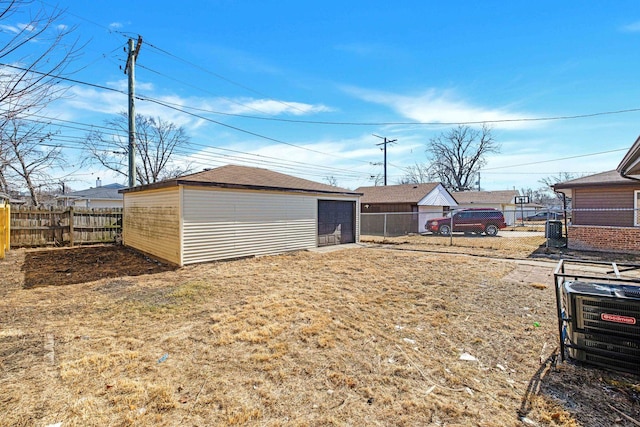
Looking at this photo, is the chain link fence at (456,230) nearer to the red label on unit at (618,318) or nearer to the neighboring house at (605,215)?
the neighboring house at (605,215)

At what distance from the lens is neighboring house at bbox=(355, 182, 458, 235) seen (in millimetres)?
20453

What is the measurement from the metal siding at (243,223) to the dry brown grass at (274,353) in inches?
97.0

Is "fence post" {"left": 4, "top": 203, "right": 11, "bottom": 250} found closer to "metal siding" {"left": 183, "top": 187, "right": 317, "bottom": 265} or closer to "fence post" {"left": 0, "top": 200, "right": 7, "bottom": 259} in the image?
"fence post" {"left": 0, "top": 200, "right": 7, "bottom": 259}

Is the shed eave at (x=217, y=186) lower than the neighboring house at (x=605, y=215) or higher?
higher

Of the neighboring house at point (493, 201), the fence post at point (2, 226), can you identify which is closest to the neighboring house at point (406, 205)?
the neighboring house at point (493, 201)

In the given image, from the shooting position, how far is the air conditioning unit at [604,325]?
2.64 meters

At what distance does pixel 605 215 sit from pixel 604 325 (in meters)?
12.7

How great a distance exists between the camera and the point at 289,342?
3619 mm

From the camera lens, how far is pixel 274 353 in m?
3.33

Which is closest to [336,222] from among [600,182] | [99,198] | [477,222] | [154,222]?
[154,222]

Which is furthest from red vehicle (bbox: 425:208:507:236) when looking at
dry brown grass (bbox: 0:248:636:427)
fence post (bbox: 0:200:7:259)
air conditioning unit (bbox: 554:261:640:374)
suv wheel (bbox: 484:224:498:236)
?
fence post (bbox: 0:200:7:259)

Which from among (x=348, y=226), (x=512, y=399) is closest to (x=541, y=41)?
(x=348, y=226)

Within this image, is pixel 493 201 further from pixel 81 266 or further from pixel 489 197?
pixel 81 266

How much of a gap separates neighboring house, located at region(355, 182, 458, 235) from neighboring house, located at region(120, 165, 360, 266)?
27.5 ft
